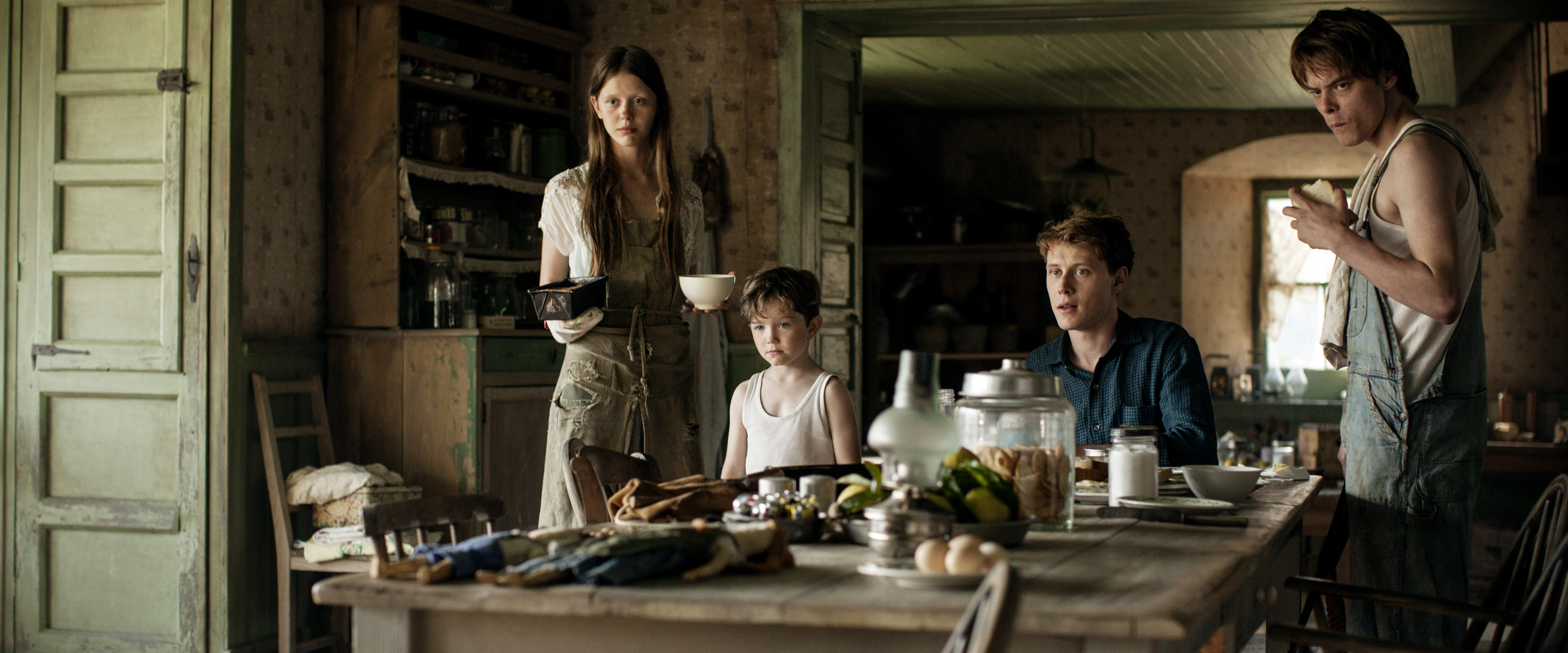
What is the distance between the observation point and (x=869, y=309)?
24.6 feet

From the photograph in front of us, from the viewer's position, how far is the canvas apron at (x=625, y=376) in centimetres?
281

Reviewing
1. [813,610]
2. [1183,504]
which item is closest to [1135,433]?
[1183,504]

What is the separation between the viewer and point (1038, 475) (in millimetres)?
1636

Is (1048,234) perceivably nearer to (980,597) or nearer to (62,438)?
(980,597)

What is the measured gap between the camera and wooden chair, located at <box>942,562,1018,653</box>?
98 cm

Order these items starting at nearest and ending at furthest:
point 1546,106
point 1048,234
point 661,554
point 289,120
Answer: point 661,554 < point 1048,234 < point 289,120 < point 1546,106

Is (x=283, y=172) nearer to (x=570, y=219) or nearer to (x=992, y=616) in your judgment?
(x=570, y=219)

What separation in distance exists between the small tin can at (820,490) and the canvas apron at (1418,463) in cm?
97

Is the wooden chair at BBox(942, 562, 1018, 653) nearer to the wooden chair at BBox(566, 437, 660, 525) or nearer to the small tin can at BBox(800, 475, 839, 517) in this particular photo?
the small tin can at BBox(800, 475, 839, 517)

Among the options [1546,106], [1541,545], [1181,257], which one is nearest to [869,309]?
[1181,257]

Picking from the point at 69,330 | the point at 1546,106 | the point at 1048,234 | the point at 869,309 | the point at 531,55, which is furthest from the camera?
the point at 869,309

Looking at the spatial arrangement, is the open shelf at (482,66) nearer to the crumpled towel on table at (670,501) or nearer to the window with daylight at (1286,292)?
the crumpled towel on table at (670,501)

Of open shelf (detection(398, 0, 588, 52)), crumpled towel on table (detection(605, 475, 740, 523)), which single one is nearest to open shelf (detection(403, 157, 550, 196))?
open shelf (detection(398, 0, 588, 52))

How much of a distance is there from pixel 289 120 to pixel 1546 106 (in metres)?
5.40
